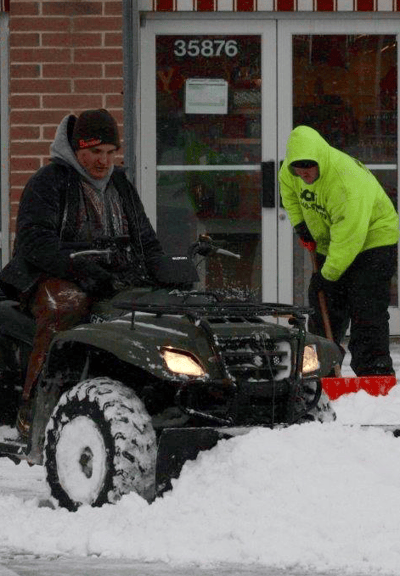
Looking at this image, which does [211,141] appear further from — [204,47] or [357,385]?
[357,385]

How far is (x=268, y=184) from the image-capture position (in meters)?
11.4

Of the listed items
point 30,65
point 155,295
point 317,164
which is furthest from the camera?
point 30,65

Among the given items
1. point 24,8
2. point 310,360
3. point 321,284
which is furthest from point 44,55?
point 310,360

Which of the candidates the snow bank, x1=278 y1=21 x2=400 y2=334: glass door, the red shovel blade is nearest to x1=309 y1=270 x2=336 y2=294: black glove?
the red shovel blade

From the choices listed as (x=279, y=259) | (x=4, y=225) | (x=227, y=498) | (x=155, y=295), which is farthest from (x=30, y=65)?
(x=227, y=498)

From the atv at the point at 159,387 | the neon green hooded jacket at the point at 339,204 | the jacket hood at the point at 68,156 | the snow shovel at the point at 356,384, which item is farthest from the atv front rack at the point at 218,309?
the neon green hooded jacket at the point at 339,204

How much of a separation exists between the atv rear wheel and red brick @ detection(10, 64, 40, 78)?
5.36m

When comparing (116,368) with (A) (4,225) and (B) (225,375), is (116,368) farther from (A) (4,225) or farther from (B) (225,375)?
(A) (4,225)

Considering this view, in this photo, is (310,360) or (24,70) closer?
(310,360)

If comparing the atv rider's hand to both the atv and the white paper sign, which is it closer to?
the white paper sign

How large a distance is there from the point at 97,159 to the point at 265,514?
2.04 metres

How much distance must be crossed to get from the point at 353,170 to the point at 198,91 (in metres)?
2.61

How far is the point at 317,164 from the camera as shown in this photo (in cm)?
895

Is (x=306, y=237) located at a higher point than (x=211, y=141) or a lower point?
lower
